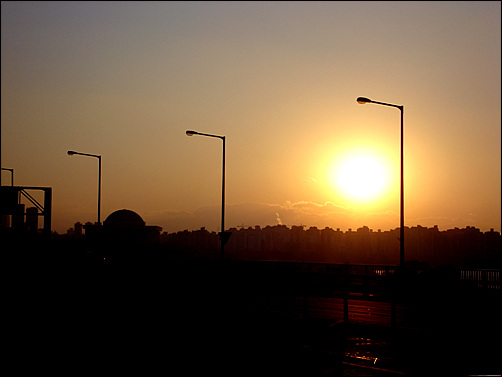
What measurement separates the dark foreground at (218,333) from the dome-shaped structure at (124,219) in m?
57.1

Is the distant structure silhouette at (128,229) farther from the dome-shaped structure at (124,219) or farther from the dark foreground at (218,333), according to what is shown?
the dark foreground at (218,333)

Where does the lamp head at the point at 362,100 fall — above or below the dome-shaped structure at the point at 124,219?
above

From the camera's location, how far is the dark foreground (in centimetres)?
1365

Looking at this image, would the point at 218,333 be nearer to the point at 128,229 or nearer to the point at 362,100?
the point at 362,100

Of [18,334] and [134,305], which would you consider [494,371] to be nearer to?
[18,334]

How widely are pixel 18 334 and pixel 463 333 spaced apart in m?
13.5

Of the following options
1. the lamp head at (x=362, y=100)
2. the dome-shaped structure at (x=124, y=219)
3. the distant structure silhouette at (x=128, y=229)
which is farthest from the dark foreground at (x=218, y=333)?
the dome-shaped structure at (x=124, y=219)

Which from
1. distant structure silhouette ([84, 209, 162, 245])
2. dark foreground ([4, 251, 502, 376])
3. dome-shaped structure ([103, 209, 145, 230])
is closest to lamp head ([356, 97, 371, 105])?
dark foreground ([4, 251, 502, 376])

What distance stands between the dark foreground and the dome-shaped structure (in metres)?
57.1

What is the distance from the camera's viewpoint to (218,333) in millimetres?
19359

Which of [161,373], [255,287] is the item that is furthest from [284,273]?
[161,373]

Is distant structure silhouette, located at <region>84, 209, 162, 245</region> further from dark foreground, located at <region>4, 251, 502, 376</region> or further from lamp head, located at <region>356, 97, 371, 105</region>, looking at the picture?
lamp head, located at <region>356, 97, 371, 105</region>

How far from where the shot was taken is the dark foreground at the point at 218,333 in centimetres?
1365

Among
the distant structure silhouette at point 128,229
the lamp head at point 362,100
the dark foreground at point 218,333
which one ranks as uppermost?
the lamp head at point 362,100
